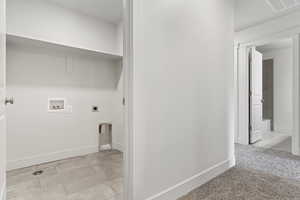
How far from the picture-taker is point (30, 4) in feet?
7.59

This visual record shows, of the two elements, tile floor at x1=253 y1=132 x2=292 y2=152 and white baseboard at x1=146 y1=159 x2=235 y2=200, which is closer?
white baseboard at x1=146 y1=159 x2=235 y2=200

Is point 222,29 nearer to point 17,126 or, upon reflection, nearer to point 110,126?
point 110,126

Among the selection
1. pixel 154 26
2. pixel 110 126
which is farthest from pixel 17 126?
pixel 154 26

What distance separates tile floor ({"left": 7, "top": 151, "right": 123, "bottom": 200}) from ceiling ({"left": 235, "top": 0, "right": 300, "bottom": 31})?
3.30 meters

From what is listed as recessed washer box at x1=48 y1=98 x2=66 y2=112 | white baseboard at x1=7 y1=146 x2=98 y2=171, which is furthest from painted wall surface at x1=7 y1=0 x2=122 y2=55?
white baseboard at x1=7 y1=146 x2=98 y2=171

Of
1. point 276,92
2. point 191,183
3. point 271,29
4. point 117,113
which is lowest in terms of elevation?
point 191,183

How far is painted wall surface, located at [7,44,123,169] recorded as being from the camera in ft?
8.36

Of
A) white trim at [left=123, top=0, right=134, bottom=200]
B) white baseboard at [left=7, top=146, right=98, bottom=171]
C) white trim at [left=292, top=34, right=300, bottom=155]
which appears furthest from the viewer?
white trim at [left=292, top=34, right=300, bottom=155]

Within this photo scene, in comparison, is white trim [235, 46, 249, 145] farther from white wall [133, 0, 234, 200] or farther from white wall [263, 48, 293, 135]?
white wall [263, 48, 293, 135]

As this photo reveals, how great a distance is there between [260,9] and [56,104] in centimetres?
387

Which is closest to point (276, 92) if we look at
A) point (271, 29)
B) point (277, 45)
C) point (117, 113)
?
point (277, 45)

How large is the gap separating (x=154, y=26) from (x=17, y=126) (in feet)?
8.36

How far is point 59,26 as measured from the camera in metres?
2.56

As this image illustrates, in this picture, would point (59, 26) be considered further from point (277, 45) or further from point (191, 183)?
point (277, 45)
